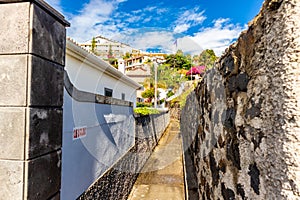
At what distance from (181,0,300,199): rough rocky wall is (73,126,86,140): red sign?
1.64 metres

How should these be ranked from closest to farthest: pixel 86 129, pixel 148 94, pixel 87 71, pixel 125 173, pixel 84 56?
pixel 86 129 < pixel 84 56 < pixel 125 173 < pixel 87 71 < pixel 148 94

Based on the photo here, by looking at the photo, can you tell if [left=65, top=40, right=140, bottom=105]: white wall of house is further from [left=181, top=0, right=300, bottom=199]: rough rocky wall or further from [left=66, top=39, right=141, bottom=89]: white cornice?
[left=181, top=0, right=300, bottom=199]: rough rocky wall

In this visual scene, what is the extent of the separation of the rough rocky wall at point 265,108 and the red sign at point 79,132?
164cm

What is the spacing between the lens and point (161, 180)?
215 inches

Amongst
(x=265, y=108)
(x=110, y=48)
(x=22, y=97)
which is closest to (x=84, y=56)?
(x=22, y=97)

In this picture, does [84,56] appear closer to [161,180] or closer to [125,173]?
[125,173]

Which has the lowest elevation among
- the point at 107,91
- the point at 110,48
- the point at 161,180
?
the point at 161,180

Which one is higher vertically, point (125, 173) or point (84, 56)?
point (84, 56)

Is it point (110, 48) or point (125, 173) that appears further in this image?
point (110, 48)

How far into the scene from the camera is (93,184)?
108 inches

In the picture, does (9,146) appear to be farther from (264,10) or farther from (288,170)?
(264,10)

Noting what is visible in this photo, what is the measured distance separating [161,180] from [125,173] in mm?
1349

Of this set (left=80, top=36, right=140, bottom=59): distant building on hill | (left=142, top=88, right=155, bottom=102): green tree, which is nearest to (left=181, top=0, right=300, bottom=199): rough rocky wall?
(left=80, top=36, right=140, bottom=59): distant building on hill

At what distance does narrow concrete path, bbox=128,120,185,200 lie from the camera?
4637mm
